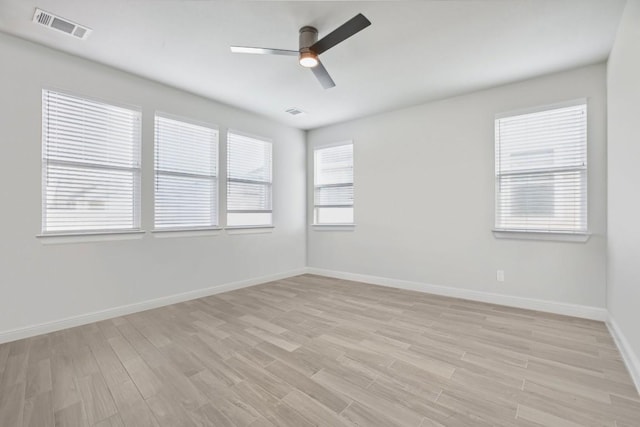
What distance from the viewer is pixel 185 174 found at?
3.89 meters

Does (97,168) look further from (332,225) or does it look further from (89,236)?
(332,225)

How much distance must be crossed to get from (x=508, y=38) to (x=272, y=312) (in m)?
3.71

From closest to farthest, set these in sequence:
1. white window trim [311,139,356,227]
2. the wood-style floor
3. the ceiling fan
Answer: the wood-style floor, the ceiling fan, white window trim [311,139,356,227]

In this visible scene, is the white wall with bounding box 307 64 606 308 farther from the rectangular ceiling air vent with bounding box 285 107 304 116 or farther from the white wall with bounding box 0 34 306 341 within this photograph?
the white wall with bounding box 0 34 306 341

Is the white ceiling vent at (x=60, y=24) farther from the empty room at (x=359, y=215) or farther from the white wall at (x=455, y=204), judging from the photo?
the white wall at (x=455, y=204)

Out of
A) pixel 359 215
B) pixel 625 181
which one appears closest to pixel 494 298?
pixel 625 181

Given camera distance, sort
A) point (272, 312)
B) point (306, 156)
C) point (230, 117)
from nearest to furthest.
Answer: point (272, 312) < point (230, 117) < point (306, 156)

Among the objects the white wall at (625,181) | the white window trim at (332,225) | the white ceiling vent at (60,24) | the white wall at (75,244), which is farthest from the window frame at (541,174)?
the white ceiling vent at (60,24)

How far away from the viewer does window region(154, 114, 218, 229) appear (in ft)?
12.0

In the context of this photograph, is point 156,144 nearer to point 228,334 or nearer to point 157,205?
point 157,205

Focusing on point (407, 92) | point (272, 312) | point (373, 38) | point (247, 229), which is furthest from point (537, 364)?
point (247, 229)

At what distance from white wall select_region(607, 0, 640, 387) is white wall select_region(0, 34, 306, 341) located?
4337 mm

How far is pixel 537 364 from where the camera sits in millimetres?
2201

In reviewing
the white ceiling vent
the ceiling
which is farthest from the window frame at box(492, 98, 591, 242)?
the white ceiling vent
